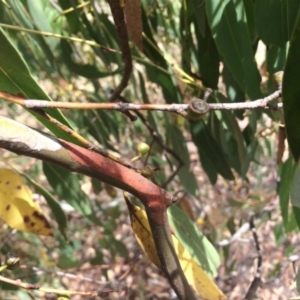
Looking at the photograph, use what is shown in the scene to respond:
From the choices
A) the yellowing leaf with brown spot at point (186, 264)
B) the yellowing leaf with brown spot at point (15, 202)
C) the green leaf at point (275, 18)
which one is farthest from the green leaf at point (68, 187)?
the green leaf at point (275, 18)

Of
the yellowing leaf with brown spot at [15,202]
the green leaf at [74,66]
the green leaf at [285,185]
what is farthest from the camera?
the green leaf at [74,66]

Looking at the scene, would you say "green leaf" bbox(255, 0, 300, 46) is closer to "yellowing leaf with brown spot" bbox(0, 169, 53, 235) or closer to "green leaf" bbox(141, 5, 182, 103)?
"green leaf" bbox(141, 5, 182, 103)

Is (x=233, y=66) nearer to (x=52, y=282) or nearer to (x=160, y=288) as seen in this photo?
(x=52, y=282)

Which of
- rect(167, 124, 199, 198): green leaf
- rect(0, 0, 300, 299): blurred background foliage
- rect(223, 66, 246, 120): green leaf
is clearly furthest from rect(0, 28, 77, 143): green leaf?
rect(167, 124, 199, 198): green leaf

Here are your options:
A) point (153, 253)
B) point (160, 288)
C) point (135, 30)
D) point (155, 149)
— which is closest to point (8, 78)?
point (135, 30)

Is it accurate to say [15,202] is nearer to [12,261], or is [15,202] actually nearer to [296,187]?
[12,261]

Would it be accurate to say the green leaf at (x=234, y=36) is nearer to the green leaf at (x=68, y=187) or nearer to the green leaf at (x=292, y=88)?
the green leaf at (x=292, y=88)

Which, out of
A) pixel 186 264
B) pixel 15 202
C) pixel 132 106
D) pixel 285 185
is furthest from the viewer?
pixel 285 185

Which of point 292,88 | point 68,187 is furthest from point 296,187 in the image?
point 68,187
